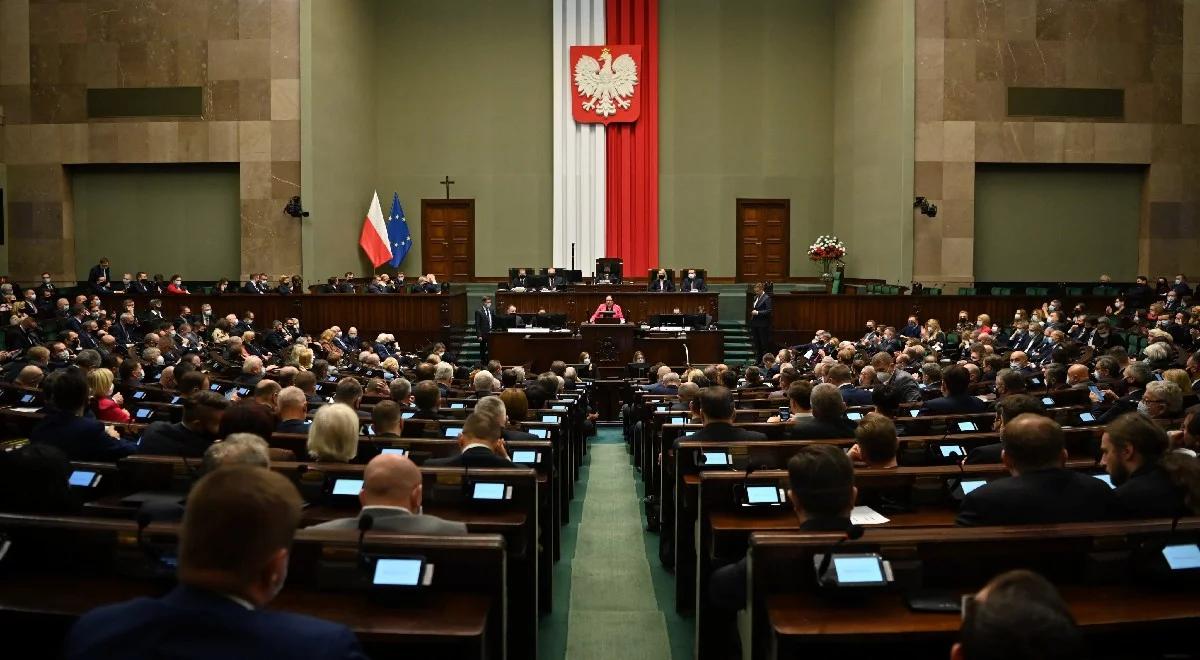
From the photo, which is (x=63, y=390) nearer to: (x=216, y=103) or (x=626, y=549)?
(x=626, y=549)

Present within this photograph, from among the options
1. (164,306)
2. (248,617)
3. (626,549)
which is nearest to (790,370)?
(626,549)

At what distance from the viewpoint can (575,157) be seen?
2325 cm

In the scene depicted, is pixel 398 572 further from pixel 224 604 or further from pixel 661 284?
pixel 661 284

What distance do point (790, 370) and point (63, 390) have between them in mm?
5909

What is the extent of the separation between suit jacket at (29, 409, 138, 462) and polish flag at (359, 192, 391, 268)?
55.7 feet

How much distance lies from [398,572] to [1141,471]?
105 inches

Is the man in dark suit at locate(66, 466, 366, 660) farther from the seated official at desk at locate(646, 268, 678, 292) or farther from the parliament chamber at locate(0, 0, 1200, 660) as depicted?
the seated official at desk at locate(646, 268, 678, 292)

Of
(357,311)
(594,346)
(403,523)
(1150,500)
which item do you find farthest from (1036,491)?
(357,311)

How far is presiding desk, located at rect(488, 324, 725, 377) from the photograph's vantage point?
50.8ft

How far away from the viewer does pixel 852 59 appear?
21875 mm

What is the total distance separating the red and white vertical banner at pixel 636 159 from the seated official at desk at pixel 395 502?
20.1 metres

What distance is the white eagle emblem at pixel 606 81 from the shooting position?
22.8m

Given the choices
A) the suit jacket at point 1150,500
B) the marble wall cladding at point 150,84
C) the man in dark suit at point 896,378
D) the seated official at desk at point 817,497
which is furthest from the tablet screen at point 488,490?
the marble wall cladding at point 150,84

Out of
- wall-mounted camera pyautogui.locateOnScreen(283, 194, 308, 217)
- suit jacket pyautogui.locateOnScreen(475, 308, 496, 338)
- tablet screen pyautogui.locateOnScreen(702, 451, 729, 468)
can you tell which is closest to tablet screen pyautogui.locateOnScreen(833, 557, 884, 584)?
tablet screen pyautogui.locateOnScreen(702, 451, 729, 468)
